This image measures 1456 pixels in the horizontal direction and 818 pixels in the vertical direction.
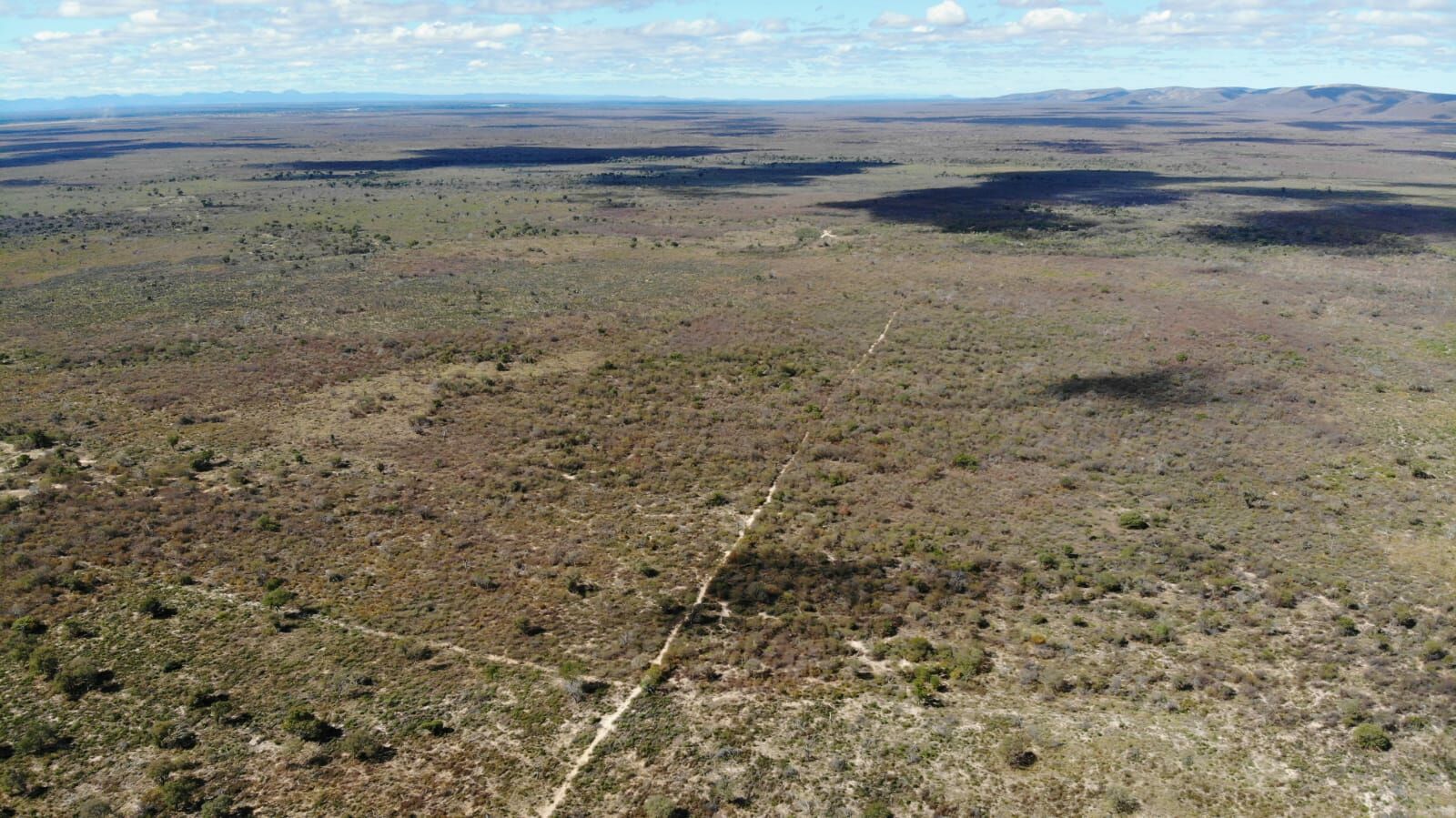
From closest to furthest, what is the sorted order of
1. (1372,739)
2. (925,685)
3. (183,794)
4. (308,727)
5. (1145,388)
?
(183,794)
(1372,739)
(308,727)
(925,685)
(1145,388)

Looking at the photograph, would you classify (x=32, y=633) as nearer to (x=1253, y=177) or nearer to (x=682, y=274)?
(x=682, y=274)

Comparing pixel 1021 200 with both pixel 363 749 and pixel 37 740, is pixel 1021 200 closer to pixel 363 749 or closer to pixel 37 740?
pixel 363 749

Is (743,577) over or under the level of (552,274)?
under

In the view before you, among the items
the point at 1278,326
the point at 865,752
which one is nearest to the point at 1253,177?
the point at 1278,326

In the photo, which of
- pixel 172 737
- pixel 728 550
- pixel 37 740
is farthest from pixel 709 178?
pixel 37 740

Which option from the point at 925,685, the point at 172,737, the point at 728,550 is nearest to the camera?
the point at 172,737
